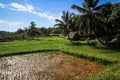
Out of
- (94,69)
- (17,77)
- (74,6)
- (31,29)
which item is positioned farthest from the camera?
(31,29)

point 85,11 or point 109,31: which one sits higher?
point 85,11

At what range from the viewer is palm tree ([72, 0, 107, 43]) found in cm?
2159

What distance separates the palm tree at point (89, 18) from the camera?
70.8ft

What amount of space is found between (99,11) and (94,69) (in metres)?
12.8

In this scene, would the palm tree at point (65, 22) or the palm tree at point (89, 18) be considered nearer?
the palm tree at point (89, 18)

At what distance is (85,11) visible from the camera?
22.5m

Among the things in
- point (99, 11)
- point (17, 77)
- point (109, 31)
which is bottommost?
point (17, 77)

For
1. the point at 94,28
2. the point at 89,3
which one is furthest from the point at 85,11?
the point at 94,28

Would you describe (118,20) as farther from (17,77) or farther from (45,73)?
(17,77)

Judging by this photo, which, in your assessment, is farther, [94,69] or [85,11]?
[85,11]

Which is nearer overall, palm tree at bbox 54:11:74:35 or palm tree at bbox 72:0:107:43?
palm tree at bbox 72:0:107:43

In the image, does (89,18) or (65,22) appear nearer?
(89,18)

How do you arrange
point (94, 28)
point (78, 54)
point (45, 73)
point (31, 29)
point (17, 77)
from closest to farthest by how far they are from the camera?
point (17, 77), point (45, 73), point (78, 54), point (94, 28), point (31, 29)

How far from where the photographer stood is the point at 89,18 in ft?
71.6
